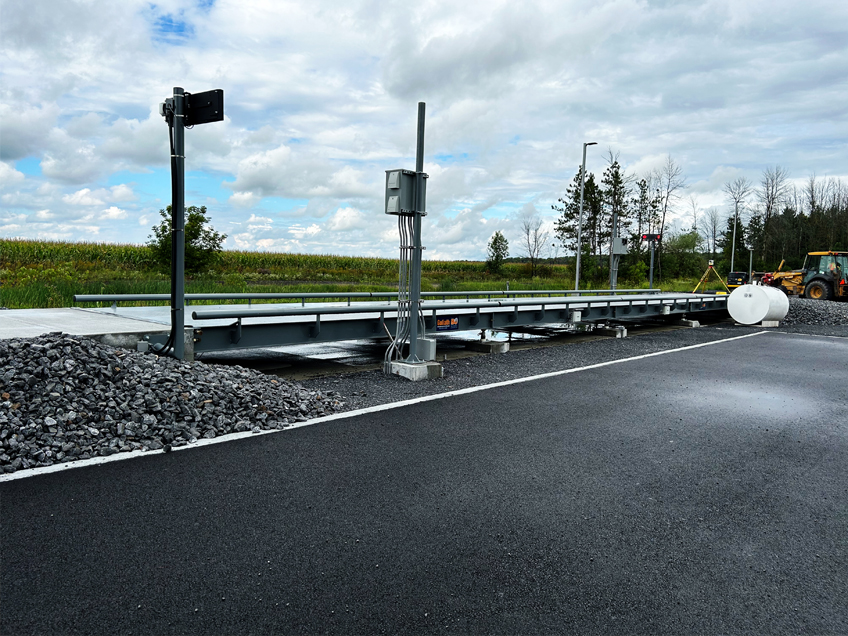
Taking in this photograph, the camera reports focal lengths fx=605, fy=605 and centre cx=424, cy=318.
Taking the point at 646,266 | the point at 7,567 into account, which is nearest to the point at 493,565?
the point at 7,567

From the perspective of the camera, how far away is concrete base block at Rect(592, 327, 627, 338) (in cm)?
1559

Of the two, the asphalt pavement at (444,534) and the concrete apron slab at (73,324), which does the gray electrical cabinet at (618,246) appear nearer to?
the asphalt pavement at (444,534)

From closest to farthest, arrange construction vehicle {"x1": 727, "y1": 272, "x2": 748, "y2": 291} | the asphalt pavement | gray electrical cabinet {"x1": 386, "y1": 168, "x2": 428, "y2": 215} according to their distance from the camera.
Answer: the asphalt pavement < gray electrical cabinet {"x1": 386, "y1": 168, "x2": 428, "y2": 215} < construction vehicle {"x1": 727, "y1": 272, "x2": 748, "y2": 291}

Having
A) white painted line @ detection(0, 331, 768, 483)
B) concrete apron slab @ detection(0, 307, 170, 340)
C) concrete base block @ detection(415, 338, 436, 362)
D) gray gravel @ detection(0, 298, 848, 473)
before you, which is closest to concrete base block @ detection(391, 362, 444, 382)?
concrete base block @ detection(415, 338, 436, 362)

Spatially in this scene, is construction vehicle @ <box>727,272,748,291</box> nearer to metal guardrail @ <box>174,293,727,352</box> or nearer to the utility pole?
→ metal guardrail @ <box>174,293,727,352</box>

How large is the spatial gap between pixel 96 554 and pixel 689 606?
325 centimetres

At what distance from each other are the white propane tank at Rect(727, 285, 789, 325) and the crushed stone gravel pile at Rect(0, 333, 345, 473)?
17.4 m

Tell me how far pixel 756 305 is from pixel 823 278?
1365 centimetres

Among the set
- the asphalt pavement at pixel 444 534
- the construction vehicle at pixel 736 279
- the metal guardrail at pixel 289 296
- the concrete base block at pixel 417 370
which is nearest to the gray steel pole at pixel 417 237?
the concrete base block at pixel 417 370

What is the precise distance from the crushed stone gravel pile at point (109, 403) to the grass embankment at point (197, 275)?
8968 mm

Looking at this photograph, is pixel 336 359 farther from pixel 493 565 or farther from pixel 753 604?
pixel 753 604

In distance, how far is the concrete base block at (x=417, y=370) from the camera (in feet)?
29.2

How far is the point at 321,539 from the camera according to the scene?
3.67 m

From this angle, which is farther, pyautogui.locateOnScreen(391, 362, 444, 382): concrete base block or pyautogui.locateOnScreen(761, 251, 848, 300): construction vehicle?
pyautogui.locateOnScreen(761, 251, 848, 300): construction vehicle
